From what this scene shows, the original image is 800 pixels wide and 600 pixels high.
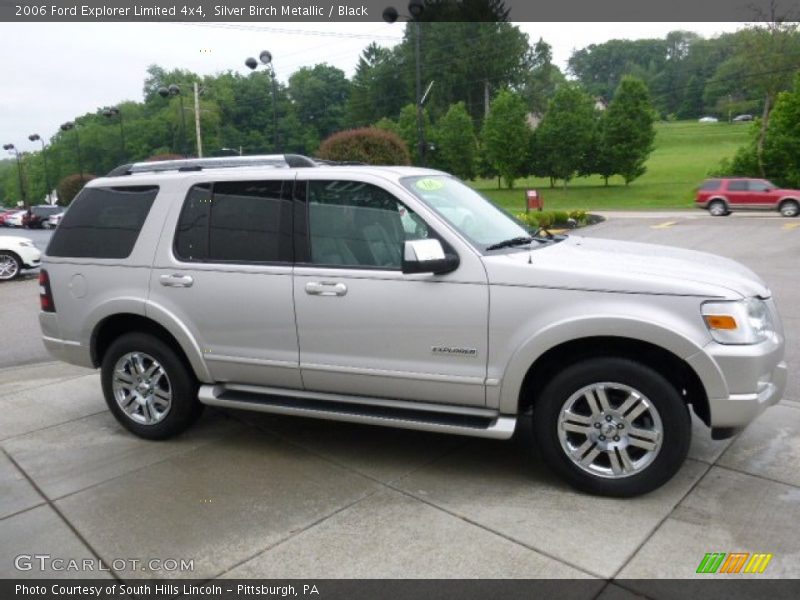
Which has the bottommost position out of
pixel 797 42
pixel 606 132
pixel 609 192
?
pixel 609 192

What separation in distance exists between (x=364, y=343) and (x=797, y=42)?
146ft

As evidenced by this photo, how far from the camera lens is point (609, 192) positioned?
4778 centimetres

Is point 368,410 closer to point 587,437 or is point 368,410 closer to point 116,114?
point 587,437

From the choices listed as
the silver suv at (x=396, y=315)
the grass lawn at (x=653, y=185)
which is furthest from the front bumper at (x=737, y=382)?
the grass lawn at (x=653, y=185)

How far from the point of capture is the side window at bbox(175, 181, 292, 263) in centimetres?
432

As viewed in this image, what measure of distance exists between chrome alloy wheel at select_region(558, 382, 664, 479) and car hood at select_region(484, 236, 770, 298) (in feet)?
1.82

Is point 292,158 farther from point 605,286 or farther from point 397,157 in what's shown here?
point 397,157

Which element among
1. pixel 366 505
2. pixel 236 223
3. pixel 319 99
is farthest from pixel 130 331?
pixel 319 99

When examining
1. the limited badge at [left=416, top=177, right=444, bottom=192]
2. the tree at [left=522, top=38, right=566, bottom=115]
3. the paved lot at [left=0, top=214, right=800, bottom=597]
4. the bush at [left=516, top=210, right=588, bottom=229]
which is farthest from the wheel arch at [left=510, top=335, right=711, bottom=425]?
the tree at [left=522, top=38, right=566, bottom=115]

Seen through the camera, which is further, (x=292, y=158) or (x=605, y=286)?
(x=292, y=158)

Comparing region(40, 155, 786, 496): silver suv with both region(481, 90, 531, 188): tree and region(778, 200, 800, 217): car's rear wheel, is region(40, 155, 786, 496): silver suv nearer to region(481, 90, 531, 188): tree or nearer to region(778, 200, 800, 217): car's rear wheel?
region(778, 200, 800, 217): car's rear wheel

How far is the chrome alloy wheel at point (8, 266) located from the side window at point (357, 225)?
1427 centimetres

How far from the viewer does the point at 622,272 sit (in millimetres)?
3594

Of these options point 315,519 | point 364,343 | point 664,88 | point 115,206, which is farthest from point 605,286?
point 664,88
